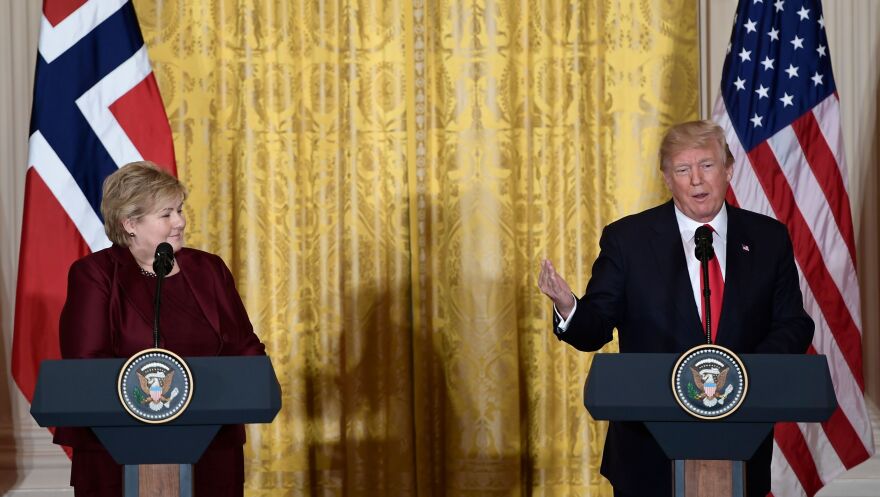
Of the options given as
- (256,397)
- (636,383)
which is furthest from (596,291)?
(256,397)

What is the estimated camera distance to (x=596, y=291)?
298 cm

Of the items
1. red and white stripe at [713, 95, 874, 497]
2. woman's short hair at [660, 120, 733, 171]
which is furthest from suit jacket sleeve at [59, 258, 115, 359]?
red and white stripe at [713, 95, 874, 497]

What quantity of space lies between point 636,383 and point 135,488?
1.19 m

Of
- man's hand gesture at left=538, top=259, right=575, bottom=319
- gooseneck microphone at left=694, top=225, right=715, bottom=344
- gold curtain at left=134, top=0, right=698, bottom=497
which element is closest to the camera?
gooseneck microphone at left=694, top=225, right=715, bottom=344

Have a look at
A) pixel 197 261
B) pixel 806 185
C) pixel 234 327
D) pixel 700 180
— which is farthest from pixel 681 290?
pixel 806 185

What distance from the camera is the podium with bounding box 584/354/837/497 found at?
2322 mm

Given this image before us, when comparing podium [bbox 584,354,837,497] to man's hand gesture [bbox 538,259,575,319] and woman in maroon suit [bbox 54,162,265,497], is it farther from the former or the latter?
woman in maroon suit [bbox 54,162,265,497]

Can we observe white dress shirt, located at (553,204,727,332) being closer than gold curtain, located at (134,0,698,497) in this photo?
Yes

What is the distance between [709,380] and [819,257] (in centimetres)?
222

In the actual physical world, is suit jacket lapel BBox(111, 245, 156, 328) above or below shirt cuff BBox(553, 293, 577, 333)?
above

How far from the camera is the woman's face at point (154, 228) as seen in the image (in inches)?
120

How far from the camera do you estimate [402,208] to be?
5160 millimetres

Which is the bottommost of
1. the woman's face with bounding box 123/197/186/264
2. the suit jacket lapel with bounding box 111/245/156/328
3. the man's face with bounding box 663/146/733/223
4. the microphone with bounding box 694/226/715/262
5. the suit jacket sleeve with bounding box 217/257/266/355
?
the suit jacket sleeve with bounding box 217/257/266/355

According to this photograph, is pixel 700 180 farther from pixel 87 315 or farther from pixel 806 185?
pixel 87 315
